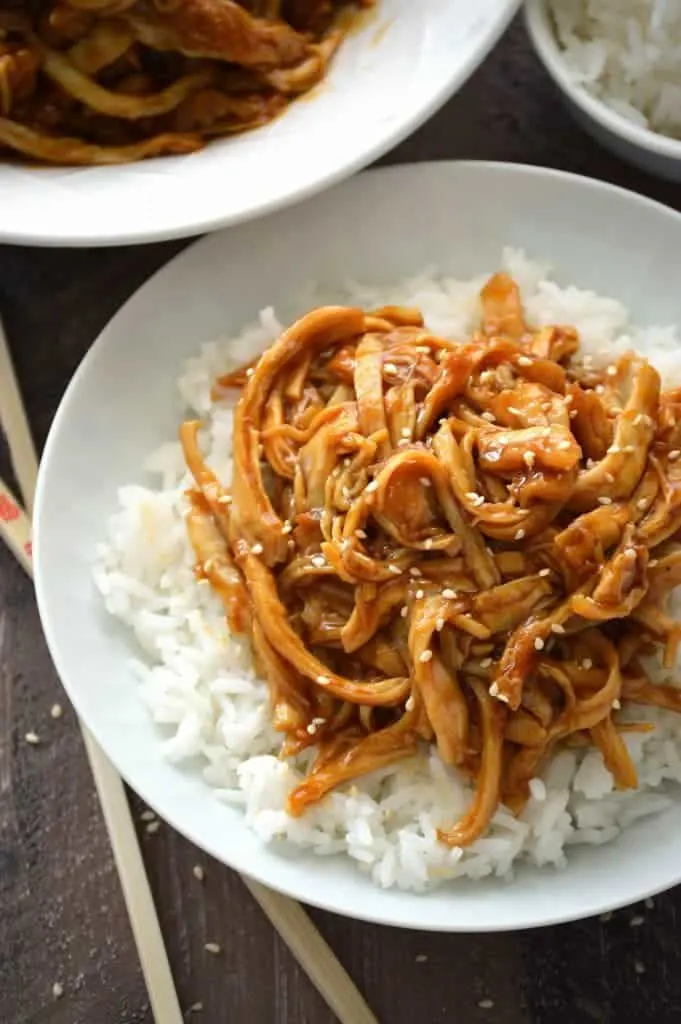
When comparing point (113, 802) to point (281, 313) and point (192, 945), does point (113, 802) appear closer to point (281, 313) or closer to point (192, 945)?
point (192, 945)

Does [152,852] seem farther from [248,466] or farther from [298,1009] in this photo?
[248,466]

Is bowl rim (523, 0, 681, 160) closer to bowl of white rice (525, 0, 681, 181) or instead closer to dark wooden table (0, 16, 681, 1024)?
bowl of white rice (525, 0, 681, 181)

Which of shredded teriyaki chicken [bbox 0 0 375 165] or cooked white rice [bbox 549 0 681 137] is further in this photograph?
cooked white rice [bbox 549 0 681 137]

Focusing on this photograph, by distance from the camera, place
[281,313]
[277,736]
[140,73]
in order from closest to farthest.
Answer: [277,736] → [140,73] → [281,313]

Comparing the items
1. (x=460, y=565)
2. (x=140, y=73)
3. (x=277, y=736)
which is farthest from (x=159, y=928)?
(x=140, y=73)

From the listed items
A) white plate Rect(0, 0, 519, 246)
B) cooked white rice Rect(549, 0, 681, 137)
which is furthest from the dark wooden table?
cooked white rice Rect(549, 0, 681, 137)

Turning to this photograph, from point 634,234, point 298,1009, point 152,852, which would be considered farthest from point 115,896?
point 634,234
